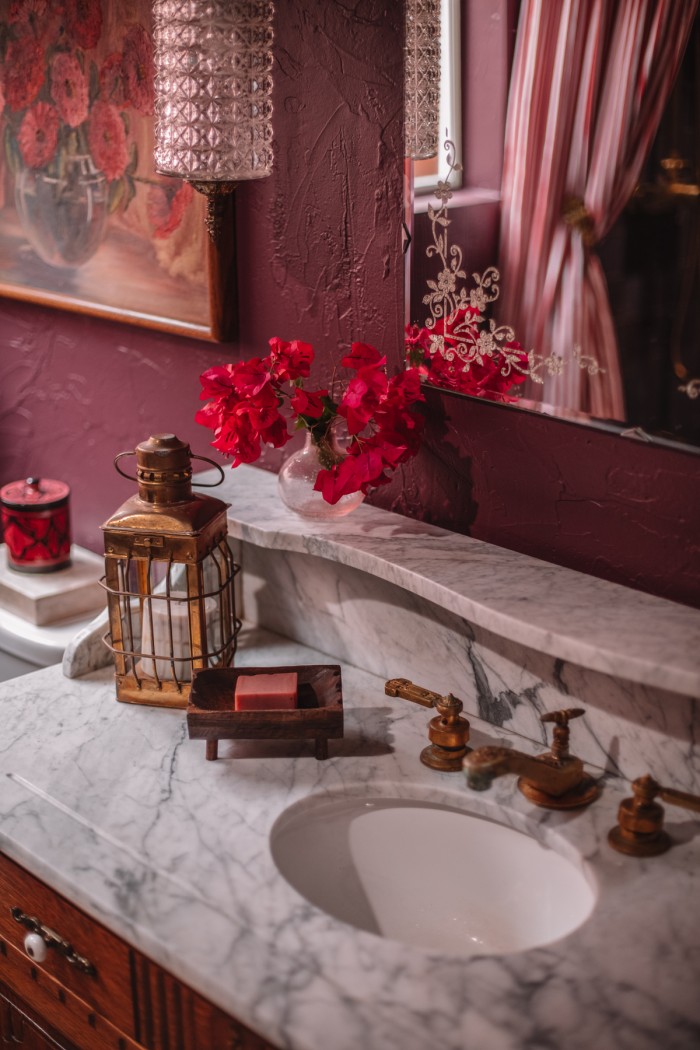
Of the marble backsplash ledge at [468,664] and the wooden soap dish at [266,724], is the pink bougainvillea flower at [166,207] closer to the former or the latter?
the marble backsplash ledge at [468,664]

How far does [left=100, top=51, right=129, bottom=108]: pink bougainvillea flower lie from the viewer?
176 centimetres

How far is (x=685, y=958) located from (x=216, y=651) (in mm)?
713

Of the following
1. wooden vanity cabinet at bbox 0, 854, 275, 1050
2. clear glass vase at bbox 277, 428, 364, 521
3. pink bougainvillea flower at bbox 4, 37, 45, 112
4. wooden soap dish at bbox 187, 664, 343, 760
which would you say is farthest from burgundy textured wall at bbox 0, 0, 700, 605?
wooden vanity cabinet at bbox 0, 854, 275, 1050

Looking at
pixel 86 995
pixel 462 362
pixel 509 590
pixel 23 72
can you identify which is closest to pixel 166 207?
pixel 23 72

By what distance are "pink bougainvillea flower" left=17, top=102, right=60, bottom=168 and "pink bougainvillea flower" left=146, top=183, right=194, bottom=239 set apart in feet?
0.91

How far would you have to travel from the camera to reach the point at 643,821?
114 centimetres

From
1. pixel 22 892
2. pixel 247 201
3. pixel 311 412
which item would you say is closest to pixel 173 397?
pixel 247 201

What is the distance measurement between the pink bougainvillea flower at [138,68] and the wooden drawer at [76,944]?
3.82ft

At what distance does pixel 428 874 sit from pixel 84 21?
1.43 meters

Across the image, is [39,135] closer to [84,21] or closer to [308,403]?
[84,21]

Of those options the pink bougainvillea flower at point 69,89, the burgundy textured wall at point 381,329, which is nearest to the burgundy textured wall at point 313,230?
the burgundy textured wall at point 381,329

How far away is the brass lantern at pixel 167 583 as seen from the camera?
1.39 metres

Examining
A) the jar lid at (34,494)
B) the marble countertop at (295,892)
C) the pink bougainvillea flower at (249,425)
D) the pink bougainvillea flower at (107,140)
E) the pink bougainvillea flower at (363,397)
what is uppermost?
the pink bougainvillea flower at (107,140)

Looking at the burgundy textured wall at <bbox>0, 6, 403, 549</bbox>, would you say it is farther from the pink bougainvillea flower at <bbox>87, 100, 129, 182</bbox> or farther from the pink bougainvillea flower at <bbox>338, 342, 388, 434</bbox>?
the pink bougainvillea flower at <bbox>87, 100, 129, 182</bbox>
